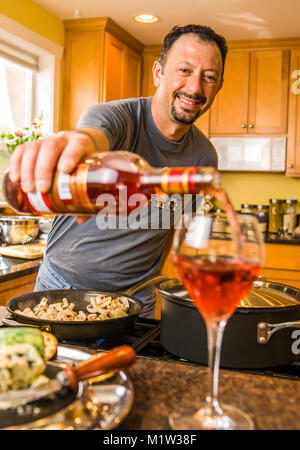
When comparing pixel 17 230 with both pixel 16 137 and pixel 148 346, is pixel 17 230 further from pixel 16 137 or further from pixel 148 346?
pixel 148 346

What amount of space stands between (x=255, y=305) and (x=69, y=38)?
10.5 feet

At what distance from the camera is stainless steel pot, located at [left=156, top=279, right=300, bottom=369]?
75cm

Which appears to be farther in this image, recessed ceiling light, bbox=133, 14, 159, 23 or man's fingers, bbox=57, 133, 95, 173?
recessed ceiling light, bbox=133, 14, 159, 23

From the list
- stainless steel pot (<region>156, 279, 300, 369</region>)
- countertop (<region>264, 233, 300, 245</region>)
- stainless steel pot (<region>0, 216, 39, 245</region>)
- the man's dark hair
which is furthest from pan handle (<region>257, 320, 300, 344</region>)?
countertop (<region>264, 233, 300, 245</region>)

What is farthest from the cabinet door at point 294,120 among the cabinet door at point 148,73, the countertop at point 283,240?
the cabinet door at point 148,73

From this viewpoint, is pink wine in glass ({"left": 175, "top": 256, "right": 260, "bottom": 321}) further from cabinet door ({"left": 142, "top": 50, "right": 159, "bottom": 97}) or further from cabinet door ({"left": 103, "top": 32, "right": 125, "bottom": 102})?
cabinet door ({"left": 142, "top": 50, "right": 159, "bottom": 97})

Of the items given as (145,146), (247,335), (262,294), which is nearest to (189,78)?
(145,146)

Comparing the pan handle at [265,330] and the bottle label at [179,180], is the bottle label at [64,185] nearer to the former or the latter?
the bottle label at [179,180]

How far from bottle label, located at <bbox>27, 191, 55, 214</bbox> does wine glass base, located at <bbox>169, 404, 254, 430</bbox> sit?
341mm

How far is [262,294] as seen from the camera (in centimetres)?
85

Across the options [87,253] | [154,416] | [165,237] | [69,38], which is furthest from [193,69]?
[69,38]

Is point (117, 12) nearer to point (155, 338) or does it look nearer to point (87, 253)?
point (87, 253)

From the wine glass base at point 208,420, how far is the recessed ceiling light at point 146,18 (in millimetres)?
3175

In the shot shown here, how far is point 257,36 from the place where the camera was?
3.60 metres
